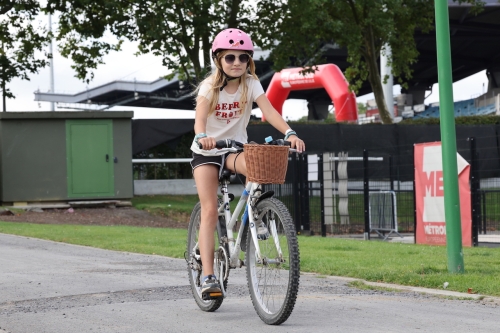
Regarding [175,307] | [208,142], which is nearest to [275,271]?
[208,142]

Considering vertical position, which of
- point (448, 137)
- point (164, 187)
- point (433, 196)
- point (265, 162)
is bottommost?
point (433, 196)

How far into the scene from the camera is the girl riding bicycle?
625cm

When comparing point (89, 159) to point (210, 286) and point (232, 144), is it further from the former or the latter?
point (232, 144)

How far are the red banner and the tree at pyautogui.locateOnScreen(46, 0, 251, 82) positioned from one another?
1244 centimetres

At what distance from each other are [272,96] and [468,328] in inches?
1402

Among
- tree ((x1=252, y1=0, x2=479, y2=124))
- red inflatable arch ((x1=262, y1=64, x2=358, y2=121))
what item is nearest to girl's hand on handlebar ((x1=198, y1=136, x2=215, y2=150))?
tree ((x1=252, y1=0, x2=479, y2=124))

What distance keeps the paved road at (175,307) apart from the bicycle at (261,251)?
0.48ft

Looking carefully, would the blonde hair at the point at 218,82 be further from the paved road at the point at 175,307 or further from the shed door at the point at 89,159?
the shed door at the point at 89,159

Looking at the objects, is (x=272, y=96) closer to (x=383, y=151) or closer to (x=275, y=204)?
(x=383, y=151)

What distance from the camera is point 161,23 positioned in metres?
28.1

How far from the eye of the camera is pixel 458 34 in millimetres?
54500

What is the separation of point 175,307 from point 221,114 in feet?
5.02

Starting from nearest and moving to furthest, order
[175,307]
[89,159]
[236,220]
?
[236,220], [175,307], [89,159]

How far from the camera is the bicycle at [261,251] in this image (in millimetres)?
5766
